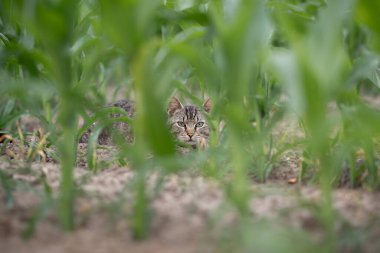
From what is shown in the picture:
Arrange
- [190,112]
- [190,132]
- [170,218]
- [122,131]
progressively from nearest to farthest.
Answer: [170,218]
[190,132]
[190,112]
[122,131]

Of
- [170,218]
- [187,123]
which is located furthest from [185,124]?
[170,218]

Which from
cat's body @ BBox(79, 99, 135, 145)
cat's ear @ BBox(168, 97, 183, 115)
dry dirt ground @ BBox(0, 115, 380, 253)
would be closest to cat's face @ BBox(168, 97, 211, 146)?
cat's ear @ BBox(168, 97, 183, 115)

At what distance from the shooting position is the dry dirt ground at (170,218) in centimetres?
171

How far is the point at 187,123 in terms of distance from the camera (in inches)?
152

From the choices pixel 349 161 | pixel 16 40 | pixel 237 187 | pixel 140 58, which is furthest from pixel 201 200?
pixel 16 40

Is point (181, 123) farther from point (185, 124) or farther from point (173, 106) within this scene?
point (173, 106)

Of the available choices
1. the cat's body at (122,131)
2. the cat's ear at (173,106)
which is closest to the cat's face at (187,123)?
the cat's ear at (173,106)

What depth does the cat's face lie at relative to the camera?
3807 mm

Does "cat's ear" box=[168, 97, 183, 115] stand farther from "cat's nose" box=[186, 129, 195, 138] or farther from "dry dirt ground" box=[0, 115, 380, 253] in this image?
"dry dirt ground" box=[0, 115, 380, 253]

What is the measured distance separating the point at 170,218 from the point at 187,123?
202cm

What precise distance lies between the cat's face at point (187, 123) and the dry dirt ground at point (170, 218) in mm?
1524

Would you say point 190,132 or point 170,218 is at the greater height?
point 190,132

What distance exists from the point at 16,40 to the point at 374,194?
2.19 meters

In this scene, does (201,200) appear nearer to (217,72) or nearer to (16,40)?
(217,72)
